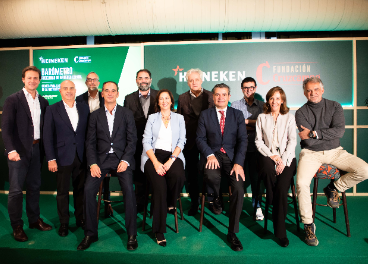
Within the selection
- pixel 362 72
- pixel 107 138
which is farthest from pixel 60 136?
pixel 362 72

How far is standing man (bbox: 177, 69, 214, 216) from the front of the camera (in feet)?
10.4

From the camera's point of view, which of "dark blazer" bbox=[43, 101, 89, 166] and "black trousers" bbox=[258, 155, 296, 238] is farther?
"dark blazer" bbox=[43, 101, 89, 166]

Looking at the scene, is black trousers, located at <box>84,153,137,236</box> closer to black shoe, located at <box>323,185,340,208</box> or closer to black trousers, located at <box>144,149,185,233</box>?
black trousers, located at <box>144,149,185,233</box>

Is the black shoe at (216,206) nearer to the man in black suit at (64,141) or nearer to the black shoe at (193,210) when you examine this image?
the black shoe at (193,210)

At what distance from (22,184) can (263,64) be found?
3.90 meters

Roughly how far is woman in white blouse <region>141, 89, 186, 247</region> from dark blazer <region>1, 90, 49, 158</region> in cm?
133

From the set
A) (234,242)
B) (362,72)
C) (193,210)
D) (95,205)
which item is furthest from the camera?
(362,72)

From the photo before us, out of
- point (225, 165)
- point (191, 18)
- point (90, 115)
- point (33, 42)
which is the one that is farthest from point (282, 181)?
point (33, 42)

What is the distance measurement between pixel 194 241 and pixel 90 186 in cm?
125

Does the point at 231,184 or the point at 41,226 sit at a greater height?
the point at 231,184

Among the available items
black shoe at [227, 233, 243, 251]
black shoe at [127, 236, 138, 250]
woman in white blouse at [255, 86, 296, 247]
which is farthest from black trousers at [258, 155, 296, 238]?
black shoe at [127, 236, 138, 250]

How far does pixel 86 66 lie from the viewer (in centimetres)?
407

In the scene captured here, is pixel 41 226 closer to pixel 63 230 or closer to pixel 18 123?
pixel 63 230

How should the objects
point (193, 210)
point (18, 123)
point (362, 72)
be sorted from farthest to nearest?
point (362, 72) < point (193, 210) < point (18, 123)
